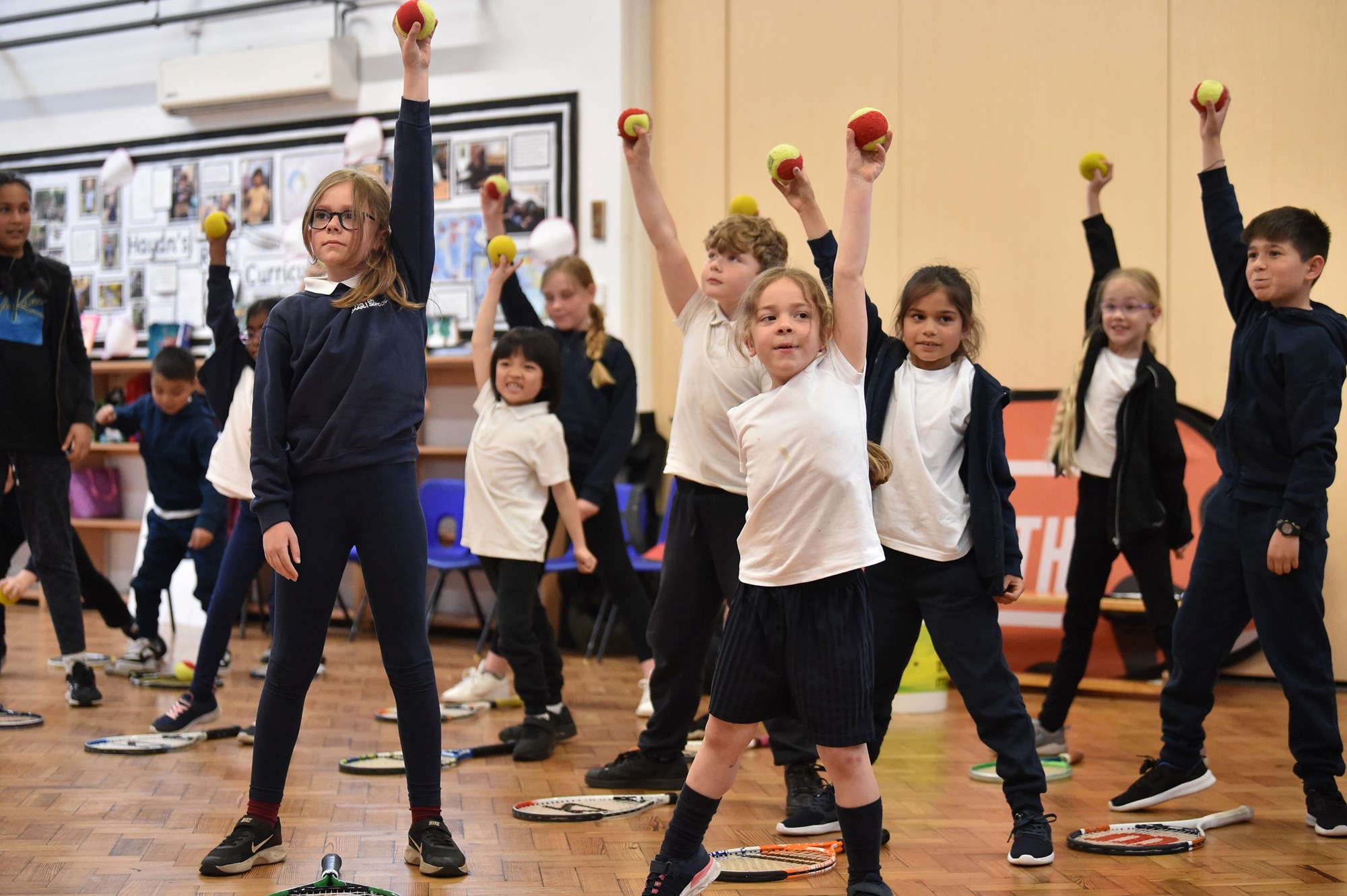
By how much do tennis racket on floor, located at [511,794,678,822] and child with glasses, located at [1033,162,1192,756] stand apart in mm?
1186

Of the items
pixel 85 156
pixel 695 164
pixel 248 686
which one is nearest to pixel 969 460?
pixel 248 686

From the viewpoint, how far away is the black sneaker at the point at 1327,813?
2.73 m

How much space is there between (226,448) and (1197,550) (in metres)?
2.73

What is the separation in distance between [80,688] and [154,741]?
75cm

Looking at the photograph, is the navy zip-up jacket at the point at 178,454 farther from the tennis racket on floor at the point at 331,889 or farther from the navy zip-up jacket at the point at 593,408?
the tennis racket on floor at the point at 331,889

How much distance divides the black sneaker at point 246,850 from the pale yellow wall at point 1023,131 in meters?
3.77

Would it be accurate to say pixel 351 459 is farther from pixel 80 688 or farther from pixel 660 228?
pixel 80 688

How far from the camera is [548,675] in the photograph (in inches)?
150

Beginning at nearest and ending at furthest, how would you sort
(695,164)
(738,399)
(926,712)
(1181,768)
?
(738,399) < (1181,768) < (926,712) < (695,164)

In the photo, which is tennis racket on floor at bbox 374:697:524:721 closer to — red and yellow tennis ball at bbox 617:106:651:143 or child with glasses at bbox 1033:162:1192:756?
child with glasses at bbox 1033:162:1192:756

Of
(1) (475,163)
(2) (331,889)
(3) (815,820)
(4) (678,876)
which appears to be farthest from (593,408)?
(1) (475,163)

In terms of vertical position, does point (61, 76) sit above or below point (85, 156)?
above

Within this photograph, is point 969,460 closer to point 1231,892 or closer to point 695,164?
point 1231,892

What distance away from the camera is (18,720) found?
3717 millimetres
